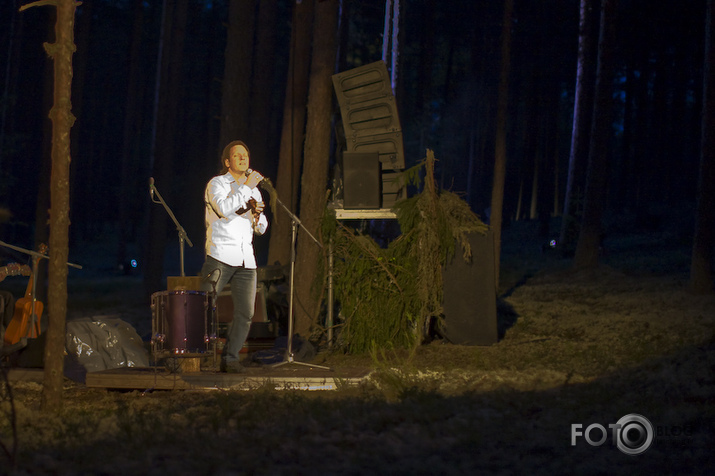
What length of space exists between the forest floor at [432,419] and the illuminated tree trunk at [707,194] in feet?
13.6

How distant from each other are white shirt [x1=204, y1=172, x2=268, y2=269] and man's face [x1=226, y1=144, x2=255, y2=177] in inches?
3.4

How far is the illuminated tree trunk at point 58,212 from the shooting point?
18.5 feet

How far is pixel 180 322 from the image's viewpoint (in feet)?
20.2

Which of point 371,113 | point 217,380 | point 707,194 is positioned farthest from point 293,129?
point 217,380

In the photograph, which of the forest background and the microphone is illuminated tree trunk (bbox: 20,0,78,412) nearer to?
the microphone

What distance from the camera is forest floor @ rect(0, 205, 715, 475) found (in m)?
4.08

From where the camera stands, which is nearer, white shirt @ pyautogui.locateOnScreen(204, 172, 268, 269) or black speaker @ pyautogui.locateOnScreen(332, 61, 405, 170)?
white shirt @ pyautogui.locateOnScreen(204, 172, 268, 269)

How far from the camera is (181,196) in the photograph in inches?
1596

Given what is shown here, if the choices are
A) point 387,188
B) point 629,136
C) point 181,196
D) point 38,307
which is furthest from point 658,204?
point 38,307

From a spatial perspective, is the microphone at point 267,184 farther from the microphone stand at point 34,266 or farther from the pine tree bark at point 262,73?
the pine tree bark at point 262,73

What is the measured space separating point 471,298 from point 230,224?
3.22 m

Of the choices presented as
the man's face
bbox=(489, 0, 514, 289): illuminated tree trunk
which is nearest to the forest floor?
the man's face

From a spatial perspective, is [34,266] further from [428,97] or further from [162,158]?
[428,97]

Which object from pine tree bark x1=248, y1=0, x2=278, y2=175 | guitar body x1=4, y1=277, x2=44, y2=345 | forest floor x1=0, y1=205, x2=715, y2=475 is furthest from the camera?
pine tree bark x1=248, y1=0, x2=278, y2=175
